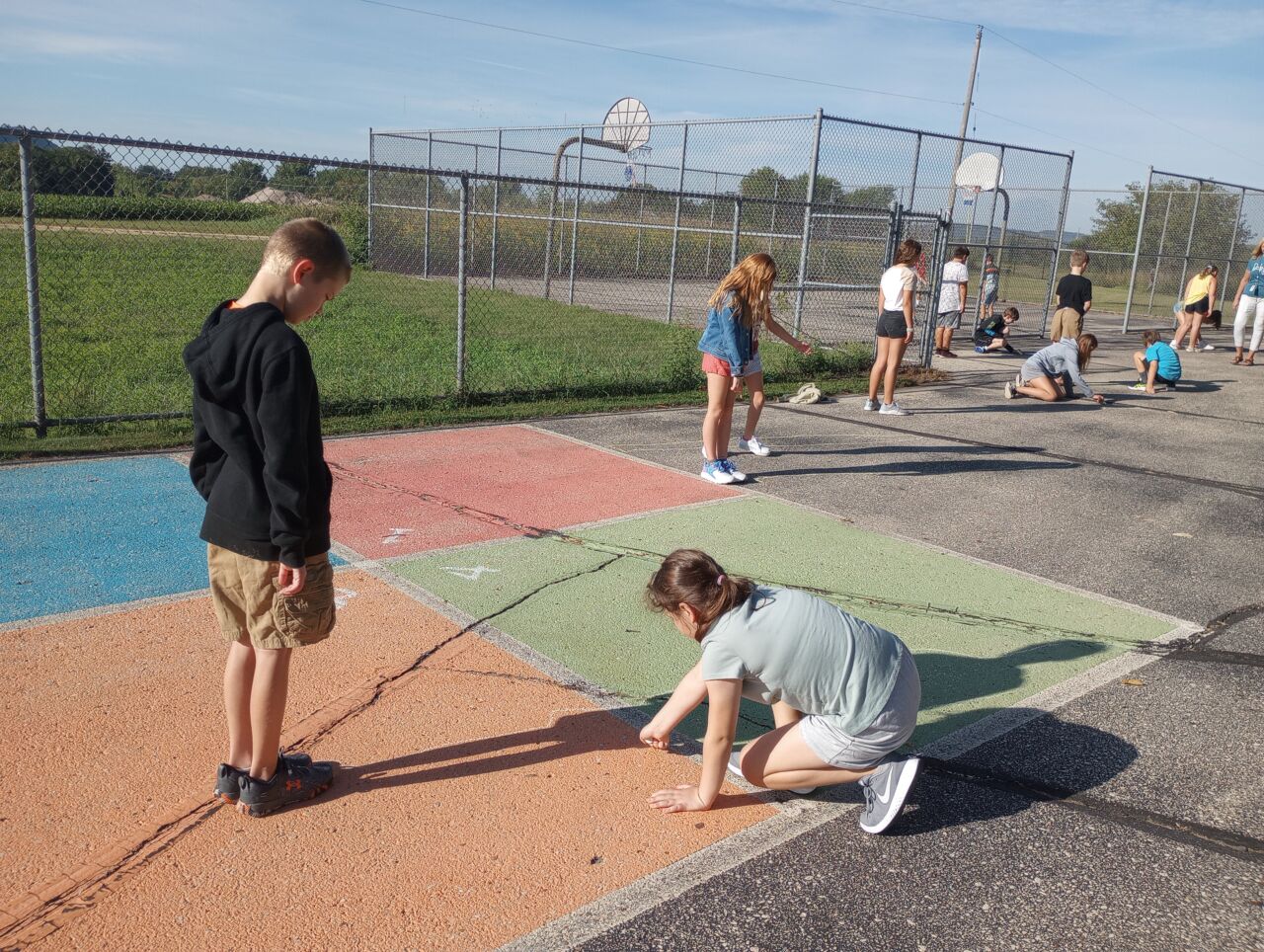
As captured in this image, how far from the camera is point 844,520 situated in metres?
6.88

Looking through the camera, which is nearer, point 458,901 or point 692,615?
point 458,901

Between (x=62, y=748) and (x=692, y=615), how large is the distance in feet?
7.21

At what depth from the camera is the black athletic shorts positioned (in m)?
10.3

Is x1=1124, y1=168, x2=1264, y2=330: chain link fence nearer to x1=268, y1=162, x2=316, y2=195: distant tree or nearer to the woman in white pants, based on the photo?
the woman in white pants


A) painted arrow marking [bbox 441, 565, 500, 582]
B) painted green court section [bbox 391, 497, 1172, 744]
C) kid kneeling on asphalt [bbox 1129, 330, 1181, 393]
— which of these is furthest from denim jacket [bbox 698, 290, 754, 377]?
kid kneeling on asphalt [bbox 1129, 330, 1181, 393]

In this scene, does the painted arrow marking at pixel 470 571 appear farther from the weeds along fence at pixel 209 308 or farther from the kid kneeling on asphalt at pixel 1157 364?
the kid kneeling on asphalt at pixel 1157 364

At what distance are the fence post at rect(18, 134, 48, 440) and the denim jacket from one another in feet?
15.3

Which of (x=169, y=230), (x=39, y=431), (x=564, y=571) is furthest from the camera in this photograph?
(x=169, y=230)

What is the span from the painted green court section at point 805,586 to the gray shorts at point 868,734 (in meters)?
0.74

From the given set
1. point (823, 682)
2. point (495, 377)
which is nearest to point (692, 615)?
point (823, 682)

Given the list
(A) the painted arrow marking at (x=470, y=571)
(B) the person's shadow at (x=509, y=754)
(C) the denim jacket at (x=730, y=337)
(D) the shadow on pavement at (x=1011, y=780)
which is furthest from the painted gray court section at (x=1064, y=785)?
(A) the painted arrow marking at (x=470, y=571)

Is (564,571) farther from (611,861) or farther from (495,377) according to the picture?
(495,377)

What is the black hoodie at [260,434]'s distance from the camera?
2783 mm

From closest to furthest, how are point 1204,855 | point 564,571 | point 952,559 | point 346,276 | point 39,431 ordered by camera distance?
1. point 346,276
2. point 1204,855
3. point 564,571
4. point 952,559
5. point 39,431
